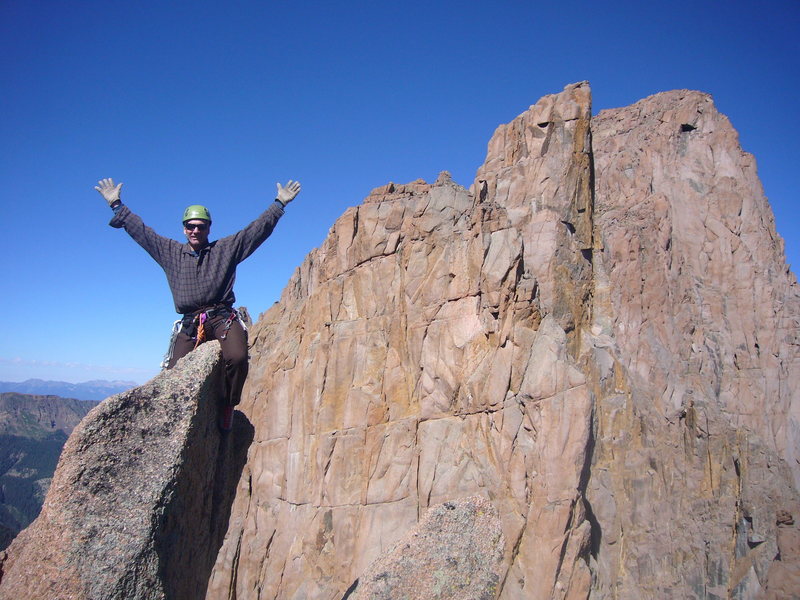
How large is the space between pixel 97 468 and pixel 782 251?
52.1 m

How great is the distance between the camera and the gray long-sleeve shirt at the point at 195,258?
20.8 ft

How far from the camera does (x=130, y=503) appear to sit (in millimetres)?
5043

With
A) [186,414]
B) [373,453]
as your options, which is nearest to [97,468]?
[186,414]

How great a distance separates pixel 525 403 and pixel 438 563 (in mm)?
16666

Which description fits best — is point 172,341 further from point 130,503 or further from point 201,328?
point 130,503

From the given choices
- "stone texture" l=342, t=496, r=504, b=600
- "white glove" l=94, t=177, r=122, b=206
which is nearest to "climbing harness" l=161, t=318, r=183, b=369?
"white glove" l=94, t=177, r=122, b=206

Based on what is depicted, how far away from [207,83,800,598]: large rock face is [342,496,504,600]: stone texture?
12.8m

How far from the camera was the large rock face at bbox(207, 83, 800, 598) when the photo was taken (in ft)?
84.1

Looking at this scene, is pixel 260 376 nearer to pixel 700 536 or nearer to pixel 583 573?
pixel 583 573

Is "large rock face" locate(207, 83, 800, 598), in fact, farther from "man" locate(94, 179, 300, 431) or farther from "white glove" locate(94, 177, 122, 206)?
"white glove" locate(94, 177, 122, 206)

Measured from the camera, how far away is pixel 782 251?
1789 inches

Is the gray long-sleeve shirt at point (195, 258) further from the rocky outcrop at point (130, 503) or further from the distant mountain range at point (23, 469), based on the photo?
the distant mountain range at point (23, 469)

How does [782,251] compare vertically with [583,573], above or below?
above

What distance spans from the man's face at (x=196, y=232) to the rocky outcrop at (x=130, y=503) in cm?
116
